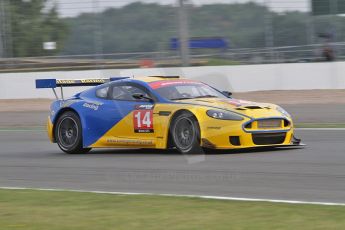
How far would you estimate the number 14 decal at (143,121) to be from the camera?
10945mm

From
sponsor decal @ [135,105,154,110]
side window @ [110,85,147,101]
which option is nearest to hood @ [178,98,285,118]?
sponsor decal @ [135,105,154,110]

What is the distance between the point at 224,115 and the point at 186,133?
1.94 ft

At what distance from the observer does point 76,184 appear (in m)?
8.53

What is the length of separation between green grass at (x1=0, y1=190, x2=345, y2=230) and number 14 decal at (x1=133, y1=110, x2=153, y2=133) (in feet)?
12.0

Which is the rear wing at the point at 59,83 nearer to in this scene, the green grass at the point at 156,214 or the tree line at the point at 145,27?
the green grass at the point at 156,214

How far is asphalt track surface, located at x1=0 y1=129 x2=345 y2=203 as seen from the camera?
7.61 meters

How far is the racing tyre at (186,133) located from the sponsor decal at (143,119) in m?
0.44

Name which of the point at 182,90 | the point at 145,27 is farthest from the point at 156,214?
the point at 145,27

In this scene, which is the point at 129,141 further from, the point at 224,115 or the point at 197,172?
the point at 197,172

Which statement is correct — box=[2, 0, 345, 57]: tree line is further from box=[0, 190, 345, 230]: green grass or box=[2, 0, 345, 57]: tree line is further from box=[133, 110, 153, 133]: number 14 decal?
box=[0, 190, 345, 230]: green grass

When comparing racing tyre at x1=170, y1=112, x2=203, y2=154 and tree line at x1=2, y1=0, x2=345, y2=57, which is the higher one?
tree line at x1=2, y1=0, x2=345, y2=57

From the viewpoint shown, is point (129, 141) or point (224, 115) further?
point (129, 141)

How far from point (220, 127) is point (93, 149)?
3.32 meters

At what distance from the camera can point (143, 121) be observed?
36.2 feet
